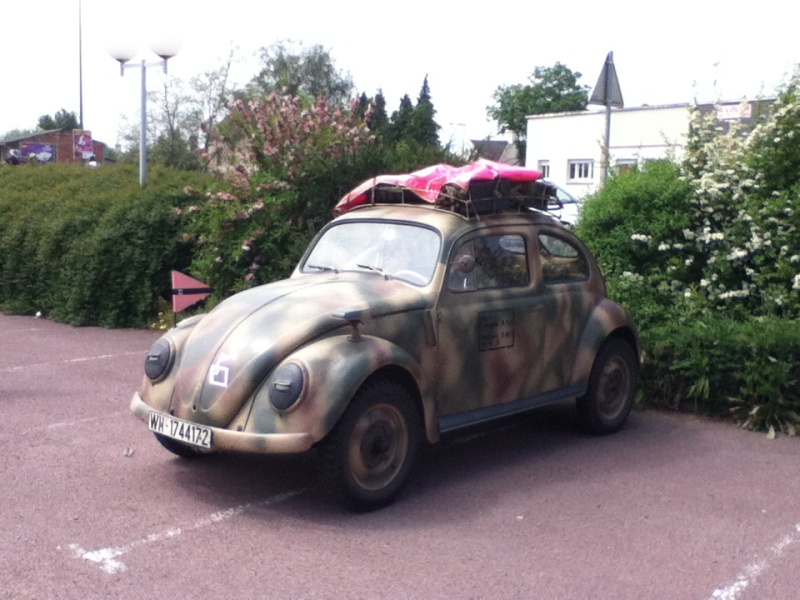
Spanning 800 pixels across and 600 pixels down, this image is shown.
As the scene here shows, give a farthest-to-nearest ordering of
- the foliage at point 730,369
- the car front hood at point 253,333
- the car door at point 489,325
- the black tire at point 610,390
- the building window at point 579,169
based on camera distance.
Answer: the building window at point 579,169 < the foliage at point 730,369 < the black tire at point 610,390 < the car door at point 489,325 < the car front hood at point 253,333

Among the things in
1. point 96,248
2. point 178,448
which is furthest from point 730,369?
point 96,248

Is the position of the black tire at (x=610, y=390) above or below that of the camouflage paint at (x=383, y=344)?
below

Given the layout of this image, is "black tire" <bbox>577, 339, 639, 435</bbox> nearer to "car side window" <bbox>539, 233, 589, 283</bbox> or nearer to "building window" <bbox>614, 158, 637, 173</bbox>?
"car side window" <bbox>539, 233, 589, 283</bbox>

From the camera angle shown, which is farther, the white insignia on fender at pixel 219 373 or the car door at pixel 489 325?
the car door at pixel 489 325

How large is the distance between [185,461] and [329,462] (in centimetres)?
158

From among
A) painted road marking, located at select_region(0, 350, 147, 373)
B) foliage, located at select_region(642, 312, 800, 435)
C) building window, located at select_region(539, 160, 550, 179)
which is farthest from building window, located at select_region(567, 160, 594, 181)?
foliage, located at select_region(642, 312, 800, 435)

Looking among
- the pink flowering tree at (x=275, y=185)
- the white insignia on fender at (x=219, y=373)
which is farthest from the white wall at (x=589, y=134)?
the white insignia on fender at (x=219, y=373)

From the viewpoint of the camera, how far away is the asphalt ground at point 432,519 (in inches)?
189

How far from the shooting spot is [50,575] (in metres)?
4.78

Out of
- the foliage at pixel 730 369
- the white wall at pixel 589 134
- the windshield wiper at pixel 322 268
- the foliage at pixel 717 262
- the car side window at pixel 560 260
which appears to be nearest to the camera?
the windshield wiper at pixel 322 268

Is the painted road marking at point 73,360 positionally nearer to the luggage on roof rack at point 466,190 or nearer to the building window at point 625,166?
the luggage on roof rack at point 466,190

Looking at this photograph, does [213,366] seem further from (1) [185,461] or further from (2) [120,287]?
(2) [120,287]

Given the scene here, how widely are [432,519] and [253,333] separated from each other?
1519 millimetres

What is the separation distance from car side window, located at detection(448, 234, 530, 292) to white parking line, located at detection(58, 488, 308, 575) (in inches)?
72.9
